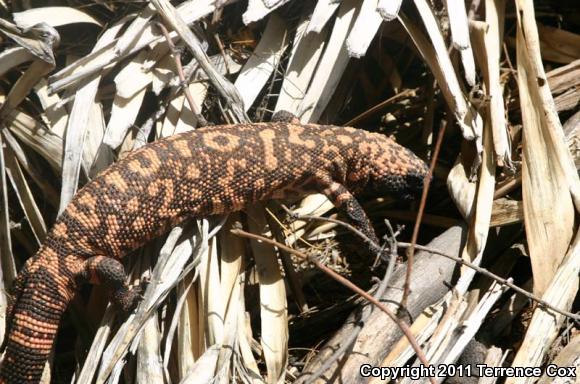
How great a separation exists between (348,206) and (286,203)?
1.10 ft

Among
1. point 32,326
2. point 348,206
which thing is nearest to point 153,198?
point 32,326

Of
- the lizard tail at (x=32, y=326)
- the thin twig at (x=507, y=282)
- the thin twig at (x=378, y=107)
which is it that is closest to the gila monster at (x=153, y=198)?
the lizard tail at (x=32, y=326)

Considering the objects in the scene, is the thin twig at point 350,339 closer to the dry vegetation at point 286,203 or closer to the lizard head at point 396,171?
the dry vegetation at point 286,203

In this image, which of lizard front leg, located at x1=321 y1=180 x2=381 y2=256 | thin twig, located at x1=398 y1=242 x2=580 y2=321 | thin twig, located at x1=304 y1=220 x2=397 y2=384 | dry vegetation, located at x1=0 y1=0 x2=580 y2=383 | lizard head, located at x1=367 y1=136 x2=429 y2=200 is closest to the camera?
thin twig, located at x1=304 y1=220 x2=397 y2=384

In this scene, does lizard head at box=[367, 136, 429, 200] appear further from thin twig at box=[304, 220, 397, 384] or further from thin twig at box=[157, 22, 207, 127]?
thin twig at box=[157, 22, 207, 127]

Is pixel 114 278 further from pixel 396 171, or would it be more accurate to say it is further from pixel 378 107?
pixel 378 107

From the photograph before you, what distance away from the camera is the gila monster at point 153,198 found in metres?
2.86

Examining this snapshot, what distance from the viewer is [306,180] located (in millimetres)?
3332

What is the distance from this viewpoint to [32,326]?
2838 mm

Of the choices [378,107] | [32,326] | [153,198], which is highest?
[378,107]

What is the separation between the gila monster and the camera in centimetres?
286

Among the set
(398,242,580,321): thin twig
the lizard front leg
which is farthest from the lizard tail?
(398,242,580,321): thin twig

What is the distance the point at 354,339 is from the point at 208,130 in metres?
1.24

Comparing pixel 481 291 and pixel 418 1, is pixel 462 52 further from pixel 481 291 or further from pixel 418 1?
pixel 481 291
